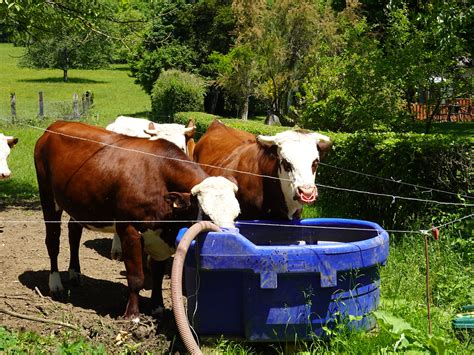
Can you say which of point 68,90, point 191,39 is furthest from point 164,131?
point 68,90

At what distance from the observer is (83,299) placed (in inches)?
288

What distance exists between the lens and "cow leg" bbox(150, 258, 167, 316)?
21.7ft

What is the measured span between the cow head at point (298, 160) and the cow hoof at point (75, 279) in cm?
257

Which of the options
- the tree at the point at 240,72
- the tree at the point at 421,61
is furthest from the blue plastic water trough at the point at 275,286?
the tree at the point at 240,72

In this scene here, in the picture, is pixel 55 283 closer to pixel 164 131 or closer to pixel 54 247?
pixel 54 247

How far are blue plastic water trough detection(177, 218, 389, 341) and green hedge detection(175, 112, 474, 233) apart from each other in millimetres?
2619

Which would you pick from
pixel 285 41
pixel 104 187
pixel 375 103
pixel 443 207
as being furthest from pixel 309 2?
pixel 104 187

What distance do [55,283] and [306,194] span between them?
299 cm

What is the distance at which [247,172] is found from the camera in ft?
24.4

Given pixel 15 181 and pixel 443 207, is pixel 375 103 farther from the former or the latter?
pixel 15 181

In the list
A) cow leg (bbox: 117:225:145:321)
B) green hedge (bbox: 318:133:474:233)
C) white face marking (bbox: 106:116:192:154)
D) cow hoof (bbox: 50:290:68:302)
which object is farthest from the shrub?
cow leg (bbox: 117:225:145:321)

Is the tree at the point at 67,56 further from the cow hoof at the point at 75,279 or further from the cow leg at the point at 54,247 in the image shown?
the cow hoof at the point at 75,279

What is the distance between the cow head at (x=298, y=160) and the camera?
21.3ft

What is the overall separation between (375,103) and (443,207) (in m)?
5.64
